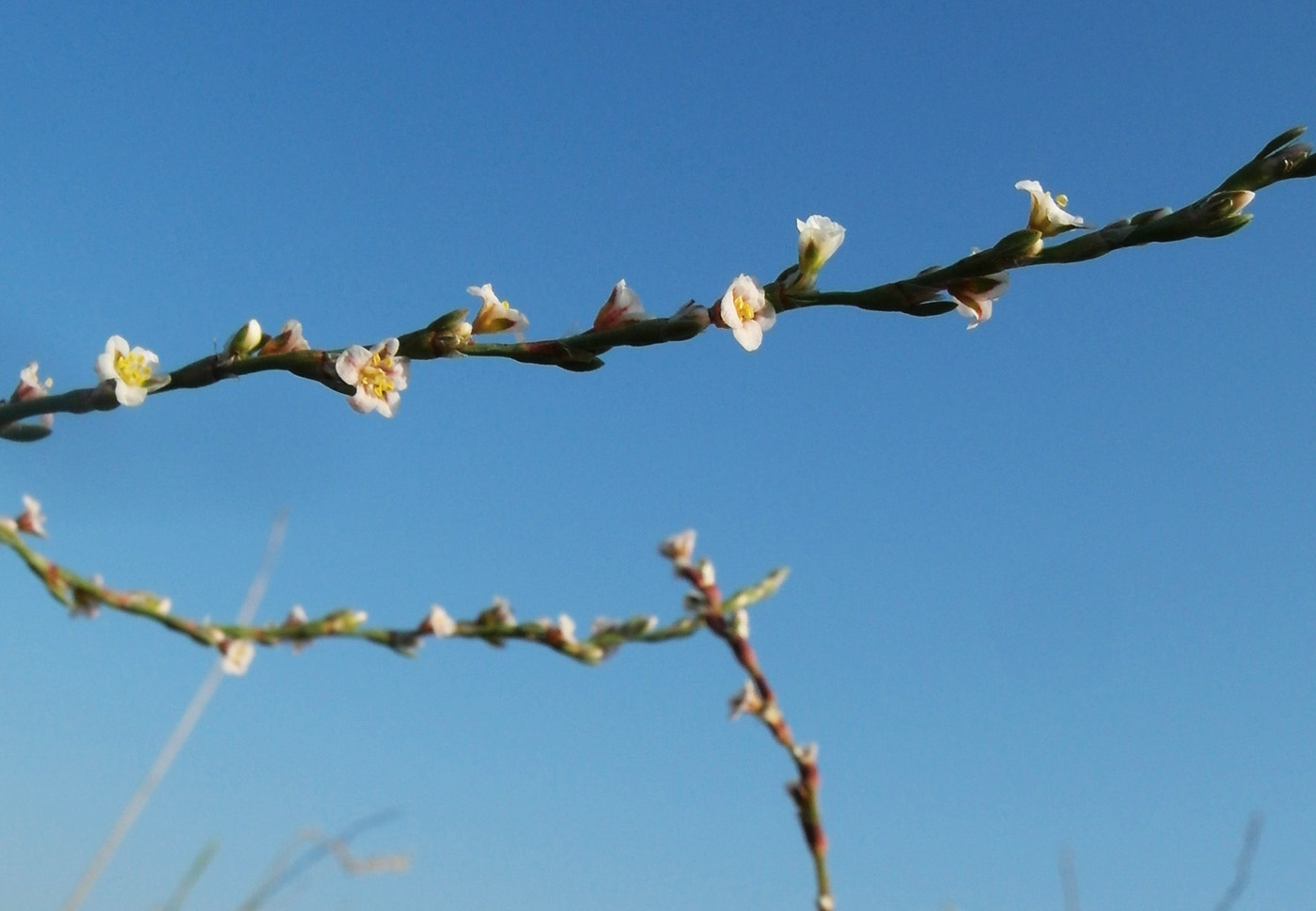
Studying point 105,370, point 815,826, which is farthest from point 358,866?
point 105,370

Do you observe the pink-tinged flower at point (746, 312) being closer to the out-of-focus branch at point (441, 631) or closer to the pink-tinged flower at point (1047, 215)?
the pink-tinged flower at point (1047, 215)

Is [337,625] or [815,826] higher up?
[337,625]

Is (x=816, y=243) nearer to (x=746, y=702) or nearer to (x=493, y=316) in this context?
(x=493, y=316)

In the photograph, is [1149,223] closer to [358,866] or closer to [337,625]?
[337,625]

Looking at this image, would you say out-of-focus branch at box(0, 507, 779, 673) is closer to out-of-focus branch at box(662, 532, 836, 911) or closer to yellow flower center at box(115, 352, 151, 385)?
out-of-focus branch at box(662, 532, 836, 911)

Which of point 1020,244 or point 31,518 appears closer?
point 1020,244

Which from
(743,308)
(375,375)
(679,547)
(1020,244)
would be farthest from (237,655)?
(1020,244)

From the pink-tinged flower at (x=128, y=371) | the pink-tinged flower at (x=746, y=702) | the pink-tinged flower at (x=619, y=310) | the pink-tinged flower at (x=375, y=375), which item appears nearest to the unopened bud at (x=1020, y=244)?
the pink-tinged flower at (x=619, y=310)
